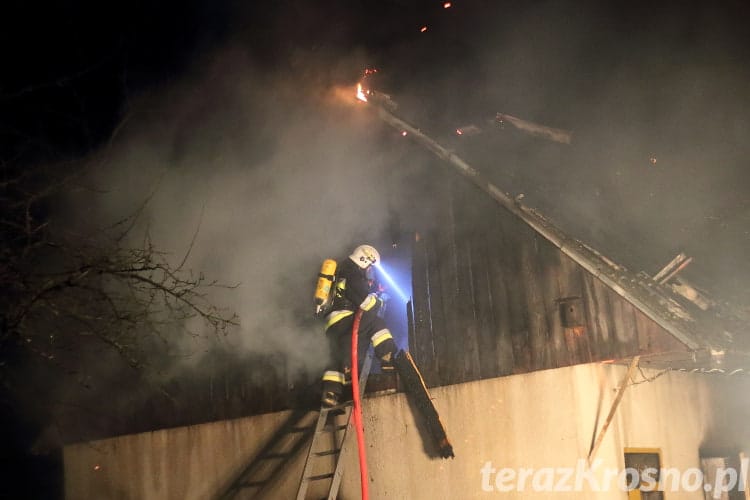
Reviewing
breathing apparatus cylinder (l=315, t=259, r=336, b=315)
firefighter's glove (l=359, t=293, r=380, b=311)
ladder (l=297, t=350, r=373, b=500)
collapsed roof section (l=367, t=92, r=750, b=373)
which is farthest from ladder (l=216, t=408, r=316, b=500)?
collapsed roof section (l=367, t=92, r=750, b=373)

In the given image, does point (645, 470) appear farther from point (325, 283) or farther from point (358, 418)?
point (325, 283)

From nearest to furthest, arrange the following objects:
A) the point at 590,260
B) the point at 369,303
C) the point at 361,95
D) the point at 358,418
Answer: the point at 590,260 → the point at 358,418 → the point at 369,303 → the point at 361,95

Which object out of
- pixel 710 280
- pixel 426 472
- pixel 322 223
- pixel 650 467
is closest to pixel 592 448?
pixel 650 467

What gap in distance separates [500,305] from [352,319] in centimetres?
198

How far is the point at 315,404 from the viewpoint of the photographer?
354 inches

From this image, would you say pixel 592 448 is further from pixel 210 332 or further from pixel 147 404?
pixel 147 404

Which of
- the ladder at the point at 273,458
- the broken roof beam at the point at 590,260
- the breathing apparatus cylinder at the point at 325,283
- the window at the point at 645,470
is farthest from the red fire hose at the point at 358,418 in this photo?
the window at the point at 645,470

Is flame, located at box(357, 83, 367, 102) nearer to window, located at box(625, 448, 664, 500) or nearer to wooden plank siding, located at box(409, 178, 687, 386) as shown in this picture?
wooden plank siding, located at box(409, 178, 687, 386)

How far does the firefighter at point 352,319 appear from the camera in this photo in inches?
319

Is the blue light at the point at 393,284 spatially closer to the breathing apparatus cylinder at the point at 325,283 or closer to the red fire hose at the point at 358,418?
the breathing apparatus cylinder at the point at 325,283

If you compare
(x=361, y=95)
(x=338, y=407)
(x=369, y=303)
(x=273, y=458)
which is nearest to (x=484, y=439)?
(x=338, y=407)

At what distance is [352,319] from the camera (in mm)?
8312

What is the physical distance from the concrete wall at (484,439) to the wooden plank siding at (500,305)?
311 mm

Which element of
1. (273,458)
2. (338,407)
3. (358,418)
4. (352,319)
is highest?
(352,319)
